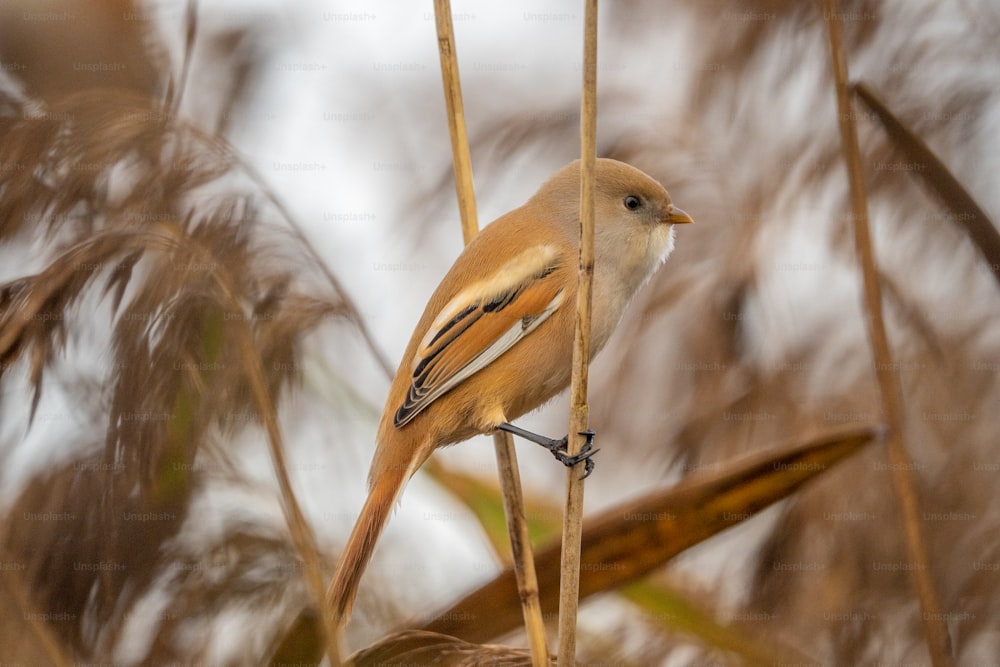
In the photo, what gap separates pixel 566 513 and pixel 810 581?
0.81 metres

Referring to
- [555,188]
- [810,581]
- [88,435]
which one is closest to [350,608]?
[88,435]

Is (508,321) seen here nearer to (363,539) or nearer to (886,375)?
(363,539)

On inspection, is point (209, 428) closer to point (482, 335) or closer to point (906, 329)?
point (482, 335)

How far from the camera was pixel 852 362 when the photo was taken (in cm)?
257

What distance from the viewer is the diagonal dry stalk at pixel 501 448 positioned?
1.96 m

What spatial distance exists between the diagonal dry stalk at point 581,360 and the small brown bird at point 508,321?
0.60m

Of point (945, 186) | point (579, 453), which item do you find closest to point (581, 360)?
point (579, 453)

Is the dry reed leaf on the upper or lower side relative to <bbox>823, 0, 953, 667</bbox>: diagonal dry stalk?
lower

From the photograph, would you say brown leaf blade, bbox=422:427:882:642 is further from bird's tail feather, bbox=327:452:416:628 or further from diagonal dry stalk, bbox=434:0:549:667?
bird's tail feather, bbox=327:452:416:628

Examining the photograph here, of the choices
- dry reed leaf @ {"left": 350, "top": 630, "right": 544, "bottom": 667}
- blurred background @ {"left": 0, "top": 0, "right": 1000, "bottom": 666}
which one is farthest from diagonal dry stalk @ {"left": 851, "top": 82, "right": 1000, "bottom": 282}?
dry reed leaf @ {"left": 350, "top": 630, "right": 544, "bottom": 667}

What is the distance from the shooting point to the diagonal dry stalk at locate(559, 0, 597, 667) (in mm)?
1738

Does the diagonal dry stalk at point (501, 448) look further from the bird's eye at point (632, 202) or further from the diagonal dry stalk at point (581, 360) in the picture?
the bird's eye at point (632, 202)

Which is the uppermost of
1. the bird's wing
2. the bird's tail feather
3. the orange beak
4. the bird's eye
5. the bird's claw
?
the bird's eye

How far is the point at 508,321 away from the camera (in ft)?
8.92
